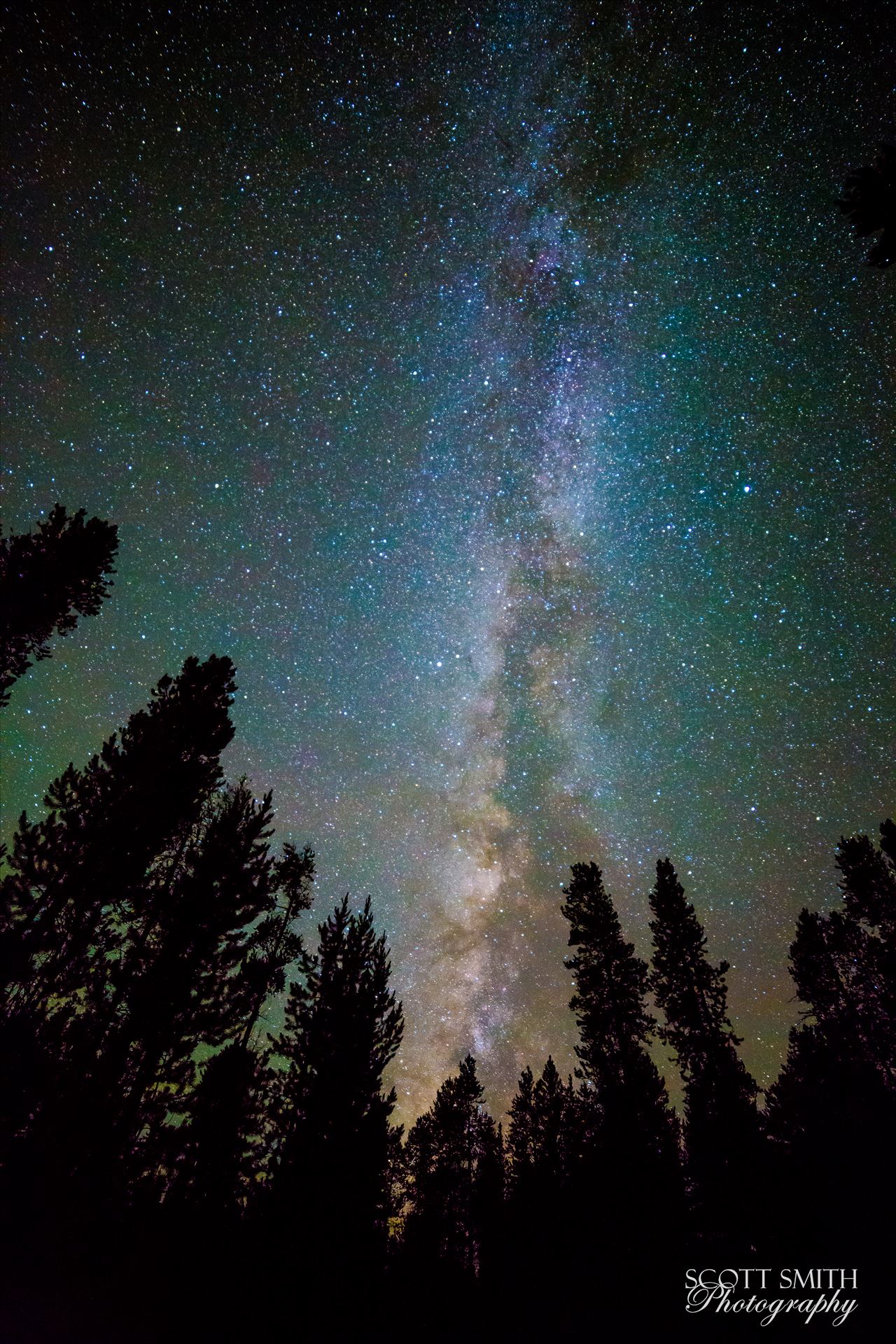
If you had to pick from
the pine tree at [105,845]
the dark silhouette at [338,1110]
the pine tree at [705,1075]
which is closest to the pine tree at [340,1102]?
the dark silhouette at [338,1110]

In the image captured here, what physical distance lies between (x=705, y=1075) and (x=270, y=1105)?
1586 cm

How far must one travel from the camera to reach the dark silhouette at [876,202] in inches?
166

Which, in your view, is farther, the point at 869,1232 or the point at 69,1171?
the point at 869,1232

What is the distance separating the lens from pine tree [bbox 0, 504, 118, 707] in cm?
1299

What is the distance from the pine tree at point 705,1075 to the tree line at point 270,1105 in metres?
0.09

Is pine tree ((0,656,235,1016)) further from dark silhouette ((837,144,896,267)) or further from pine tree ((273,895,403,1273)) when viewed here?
dark silhouette ((837,144,896,267))

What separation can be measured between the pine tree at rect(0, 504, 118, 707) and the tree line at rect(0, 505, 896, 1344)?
0.20 feet

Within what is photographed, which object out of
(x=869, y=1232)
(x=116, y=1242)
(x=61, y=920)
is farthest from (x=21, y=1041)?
(x=869, y=1232)

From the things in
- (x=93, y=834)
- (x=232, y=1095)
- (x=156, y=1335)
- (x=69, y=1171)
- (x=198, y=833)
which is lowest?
(x=156, y=1335)

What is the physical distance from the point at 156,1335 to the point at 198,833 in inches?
360

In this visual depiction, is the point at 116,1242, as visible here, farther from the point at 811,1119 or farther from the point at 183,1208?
the point at 811,1119

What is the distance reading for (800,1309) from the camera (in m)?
12.6

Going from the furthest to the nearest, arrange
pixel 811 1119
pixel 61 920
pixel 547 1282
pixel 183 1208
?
pixel 811 1119 < pixel 547 1282 < pixel 61 920 < pixel 183 1208

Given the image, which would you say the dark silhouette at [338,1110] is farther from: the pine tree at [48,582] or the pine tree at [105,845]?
the pine tree at [48,582]
